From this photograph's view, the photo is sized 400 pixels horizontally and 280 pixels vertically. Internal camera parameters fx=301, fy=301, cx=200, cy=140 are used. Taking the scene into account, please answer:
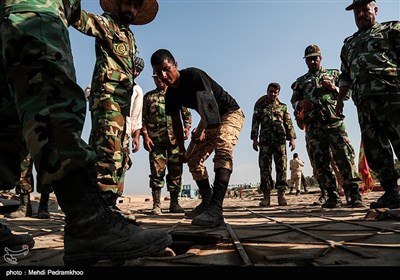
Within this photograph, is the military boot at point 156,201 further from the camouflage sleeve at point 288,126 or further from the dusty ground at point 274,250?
the camouflage sleeve at point 288,126

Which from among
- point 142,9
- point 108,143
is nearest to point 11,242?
point 108,143

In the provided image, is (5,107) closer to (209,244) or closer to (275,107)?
(209,244)

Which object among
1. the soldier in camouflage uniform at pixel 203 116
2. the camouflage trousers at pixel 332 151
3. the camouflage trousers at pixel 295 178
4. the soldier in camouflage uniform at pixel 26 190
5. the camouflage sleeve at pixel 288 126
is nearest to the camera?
the soldier in camouflage uniform at pixel 203 116

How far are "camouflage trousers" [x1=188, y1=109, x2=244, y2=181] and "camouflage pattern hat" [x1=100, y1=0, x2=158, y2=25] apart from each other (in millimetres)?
1576

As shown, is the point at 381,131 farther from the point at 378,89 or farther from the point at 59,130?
the point at 59,130

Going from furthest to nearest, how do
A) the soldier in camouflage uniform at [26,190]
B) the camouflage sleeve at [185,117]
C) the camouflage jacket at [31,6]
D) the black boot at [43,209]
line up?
the camouflage sleeve at [185,117]
the soldier in camouflage uniform at [26,190]
the black boot at [43,209]
the camouflage jacket at [31,6]

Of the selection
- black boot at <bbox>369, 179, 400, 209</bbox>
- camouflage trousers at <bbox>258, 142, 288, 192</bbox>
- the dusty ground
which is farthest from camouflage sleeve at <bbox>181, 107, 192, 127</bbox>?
the dusty ground

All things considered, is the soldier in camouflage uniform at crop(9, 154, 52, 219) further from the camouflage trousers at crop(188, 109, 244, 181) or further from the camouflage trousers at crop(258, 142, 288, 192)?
the camouflage trousers at crop(258, 142, 288, 192)

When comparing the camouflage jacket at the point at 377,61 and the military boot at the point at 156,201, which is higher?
the camouflage jacket at the point at 377,61

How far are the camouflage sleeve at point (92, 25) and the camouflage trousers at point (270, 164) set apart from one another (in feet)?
14.6

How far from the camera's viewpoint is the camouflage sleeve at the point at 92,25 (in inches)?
105

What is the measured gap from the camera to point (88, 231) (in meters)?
1.21

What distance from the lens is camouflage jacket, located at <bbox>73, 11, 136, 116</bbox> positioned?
9.50 feet

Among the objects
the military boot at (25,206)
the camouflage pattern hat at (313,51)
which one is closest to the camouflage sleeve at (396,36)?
the camouflage pattern hat at (313,51)
